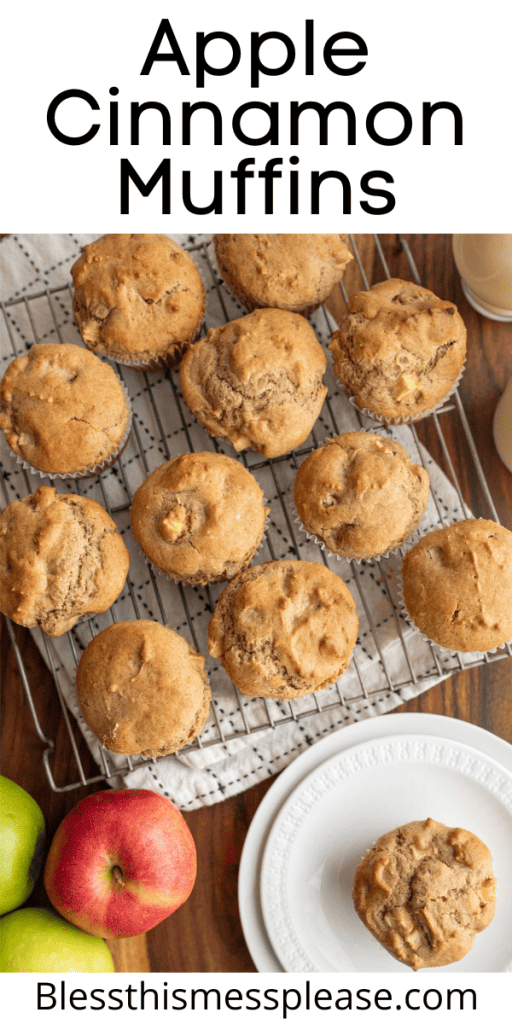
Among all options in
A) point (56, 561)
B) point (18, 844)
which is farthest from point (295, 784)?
point (56, 561)

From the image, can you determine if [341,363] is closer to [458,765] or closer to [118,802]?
[458,765]

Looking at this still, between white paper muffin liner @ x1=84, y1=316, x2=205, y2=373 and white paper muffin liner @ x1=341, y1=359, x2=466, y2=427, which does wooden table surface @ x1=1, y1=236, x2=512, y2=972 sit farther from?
white paper muffin liner @ x1=84, y1=316, x2=205, y2=373

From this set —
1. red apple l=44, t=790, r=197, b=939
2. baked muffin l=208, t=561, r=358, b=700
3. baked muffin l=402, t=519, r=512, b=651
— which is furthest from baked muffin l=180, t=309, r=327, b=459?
red apple l=44, t=790, r=197, b=939

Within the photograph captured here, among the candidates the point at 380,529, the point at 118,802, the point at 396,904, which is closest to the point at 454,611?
the point at 380,529

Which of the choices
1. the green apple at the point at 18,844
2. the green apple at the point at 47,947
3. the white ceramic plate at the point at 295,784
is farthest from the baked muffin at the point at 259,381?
the green apple at the point at 47,947

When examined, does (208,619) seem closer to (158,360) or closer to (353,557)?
(353,557)

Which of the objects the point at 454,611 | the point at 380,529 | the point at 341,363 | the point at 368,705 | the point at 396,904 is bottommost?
the point at 396,904
